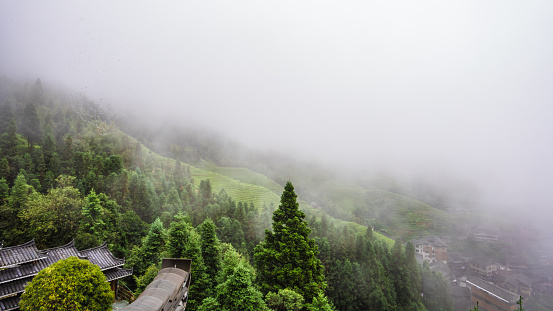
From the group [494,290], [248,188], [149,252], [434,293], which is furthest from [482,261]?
[149,252]

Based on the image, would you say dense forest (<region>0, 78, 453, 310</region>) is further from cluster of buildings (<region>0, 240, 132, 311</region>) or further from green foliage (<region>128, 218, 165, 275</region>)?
cluster of buildings (<region>0, 240, 132, 311</region>)

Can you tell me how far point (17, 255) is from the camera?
56.6ft

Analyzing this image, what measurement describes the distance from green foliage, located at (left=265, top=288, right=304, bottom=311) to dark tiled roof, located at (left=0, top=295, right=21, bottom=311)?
52.3 feet

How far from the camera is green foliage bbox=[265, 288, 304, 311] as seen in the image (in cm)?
1569

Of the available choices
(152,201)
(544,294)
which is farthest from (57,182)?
(544,294)

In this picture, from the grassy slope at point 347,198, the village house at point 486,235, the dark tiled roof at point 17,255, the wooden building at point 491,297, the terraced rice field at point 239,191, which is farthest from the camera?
the grassy slope at point 347,198

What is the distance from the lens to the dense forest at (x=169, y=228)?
18.5 metres

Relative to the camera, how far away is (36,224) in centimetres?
2855

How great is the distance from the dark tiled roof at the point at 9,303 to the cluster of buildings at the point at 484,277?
207 ft

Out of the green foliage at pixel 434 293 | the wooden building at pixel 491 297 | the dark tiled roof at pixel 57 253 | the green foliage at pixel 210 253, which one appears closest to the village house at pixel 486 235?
the wooden building at pixel 491 297

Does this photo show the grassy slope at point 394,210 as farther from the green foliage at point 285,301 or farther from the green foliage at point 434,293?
the green foliage at point 285,301

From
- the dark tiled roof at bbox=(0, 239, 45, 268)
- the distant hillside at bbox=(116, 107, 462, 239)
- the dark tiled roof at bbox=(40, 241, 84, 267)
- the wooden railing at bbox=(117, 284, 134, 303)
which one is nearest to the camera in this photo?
the dark tiled roof at bbox=(0, 239, 45, 268)

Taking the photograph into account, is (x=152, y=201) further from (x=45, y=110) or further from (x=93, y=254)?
(x=45, y=110)

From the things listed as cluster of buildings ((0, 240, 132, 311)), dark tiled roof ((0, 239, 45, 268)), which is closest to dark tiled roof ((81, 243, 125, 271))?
cluster of buildings ((0, 240, 132, 311))
